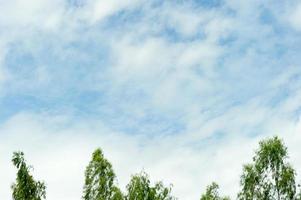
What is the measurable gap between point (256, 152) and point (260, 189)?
3.24 metres

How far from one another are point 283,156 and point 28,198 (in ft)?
78.3

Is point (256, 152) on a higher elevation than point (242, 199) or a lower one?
higher

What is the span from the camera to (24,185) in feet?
124

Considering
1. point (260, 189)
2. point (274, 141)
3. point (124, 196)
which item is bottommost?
point (124, 196)

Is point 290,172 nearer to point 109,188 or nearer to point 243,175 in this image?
point 243,175

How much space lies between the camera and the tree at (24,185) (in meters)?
37.8

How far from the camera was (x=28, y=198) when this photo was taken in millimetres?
37750

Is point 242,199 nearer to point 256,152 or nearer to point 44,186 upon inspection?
point 256,152

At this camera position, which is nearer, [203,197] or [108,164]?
[108,164]

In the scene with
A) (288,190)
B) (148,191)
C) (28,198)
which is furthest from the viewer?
(288,190)

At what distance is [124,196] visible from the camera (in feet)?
150

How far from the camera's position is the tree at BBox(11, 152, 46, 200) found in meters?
37.8

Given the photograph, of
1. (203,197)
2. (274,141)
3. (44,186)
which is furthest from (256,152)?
(44,186)

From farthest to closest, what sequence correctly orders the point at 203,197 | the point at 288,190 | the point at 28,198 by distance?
the point at 203,197 → the point at 288,190 → the point at 28,198
